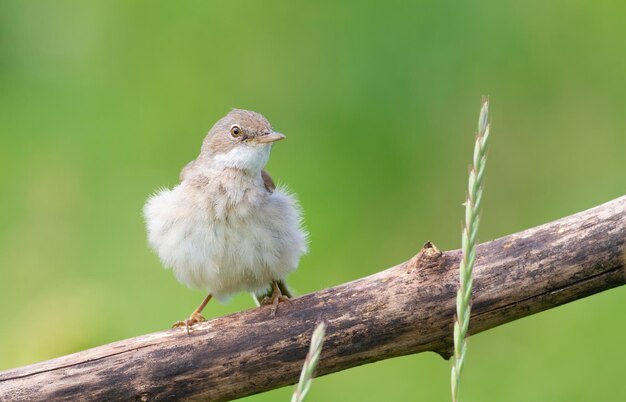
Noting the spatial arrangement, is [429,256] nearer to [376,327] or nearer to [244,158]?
[376,327]

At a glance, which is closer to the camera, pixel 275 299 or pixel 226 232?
pixel 275 299

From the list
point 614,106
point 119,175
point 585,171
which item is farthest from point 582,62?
point 119,175

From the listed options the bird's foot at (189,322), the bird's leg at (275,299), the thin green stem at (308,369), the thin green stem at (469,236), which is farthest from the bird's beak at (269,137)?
the thin green stem at (308,369)

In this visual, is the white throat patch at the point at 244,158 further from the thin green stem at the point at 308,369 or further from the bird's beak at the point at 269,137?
the thin green stem at the point at 308,369

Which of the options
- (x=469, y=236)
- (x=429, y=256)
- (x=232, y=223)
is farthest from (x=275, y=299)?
(x=469, y=236)

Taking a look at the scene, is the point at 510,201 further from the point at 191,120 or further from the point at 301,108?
the point at 191,120
